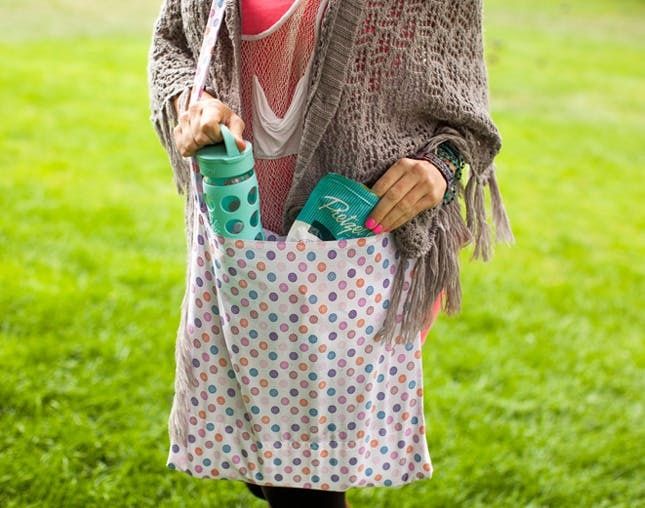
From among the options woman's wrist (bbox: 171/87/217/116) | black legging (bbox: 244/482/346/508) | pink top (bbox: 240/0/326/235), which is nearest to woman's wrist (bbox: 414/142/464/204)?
pink top (bbox: 240/0/326/235)

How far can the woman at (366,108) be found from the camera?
1.34 metres

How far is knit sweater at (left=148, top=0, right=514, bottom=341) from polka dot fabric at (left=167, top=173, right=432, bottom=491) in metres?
0.07

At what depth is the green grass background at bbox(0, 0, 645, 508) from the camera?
7.75 feet

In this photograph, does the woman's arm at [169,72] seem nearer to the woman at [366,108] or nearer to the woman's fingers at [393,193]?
the woman at [366,108]

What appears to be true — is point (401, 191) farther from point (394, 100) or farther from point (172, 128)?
point (172, 128)

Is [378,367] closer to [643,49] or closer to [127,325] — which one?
[127,325]

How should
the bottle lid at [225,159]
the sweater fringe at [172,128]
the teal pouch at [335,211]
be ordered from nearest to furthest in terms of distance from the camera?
the bottle lid at [225,159]
the teal pouch at [335,211]
the sweater fringe at [172,128]

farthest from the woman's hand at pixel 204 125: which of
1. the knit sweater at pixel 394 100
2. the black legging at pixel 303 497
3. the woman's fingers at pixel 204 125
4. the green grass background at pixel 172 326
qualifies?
the green grass background at pixel 172 326

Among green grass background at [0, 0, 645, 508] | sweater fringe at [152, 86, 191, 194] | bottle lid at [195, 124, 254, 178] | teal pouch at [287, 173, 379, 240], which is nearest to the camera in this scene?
bottle lid at [195, 124, 254, 178]

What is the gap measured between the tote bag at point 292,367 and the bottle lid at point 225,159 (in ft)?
0.45

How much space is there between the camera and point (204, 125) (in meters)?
1.26

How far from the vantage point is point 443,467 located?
2.46 m

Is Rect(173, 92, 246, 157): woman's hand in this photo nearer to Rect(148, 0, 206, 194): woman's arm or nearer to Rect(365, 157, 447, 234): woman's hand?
Rect(148, 0, 206, 194): woman's arm

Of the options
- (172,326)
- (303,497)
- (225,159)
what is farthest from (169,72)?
(172,326)
